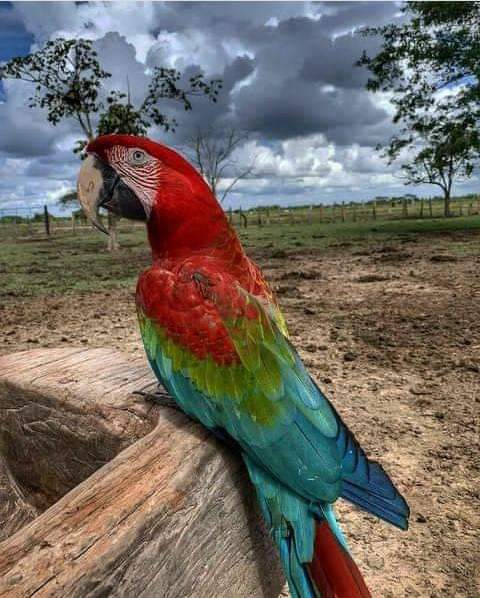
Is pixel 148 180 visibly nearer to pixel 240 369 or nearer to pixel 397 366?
pixel 240 369

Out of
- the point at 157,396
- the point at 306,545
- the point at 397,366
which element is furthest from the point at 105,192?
the point at 397,366

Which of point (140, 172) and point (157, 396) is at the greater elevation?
point (140, 172)

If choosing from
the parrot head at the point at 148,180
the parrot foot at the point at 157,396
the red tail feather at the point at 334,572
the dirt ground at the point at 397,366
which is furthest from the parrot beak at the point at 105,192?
the dirt ground at the point at 397,366

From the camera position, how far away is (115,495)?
0.92 metres

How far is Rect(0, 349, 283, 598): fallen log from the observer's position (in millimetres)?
794

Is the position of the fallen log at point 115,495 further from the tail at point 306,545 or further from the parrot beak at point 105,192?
the parrot beak at point 105,192

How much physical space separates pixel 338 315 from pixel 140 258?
7650 mm

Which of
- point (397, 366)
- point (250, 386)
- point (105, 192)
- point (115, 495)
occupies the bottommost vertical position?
point (397, 366)

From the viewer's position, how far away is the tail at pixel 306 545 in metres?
0.97

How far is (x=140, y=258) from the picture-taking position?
11.9 m

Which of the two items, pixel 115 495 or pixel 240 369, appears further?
pixel 240 369

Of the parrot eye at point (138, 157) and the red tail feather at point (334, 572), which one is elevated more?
the parrot eye at point (138, 157)

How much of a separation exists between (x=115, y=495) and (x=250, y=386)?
39 centimetres

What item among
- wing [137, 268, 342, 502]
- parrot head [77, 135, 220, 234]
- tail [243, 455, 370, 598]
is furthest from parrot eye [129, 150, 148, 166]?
tail [243, 455, 370, 598]
